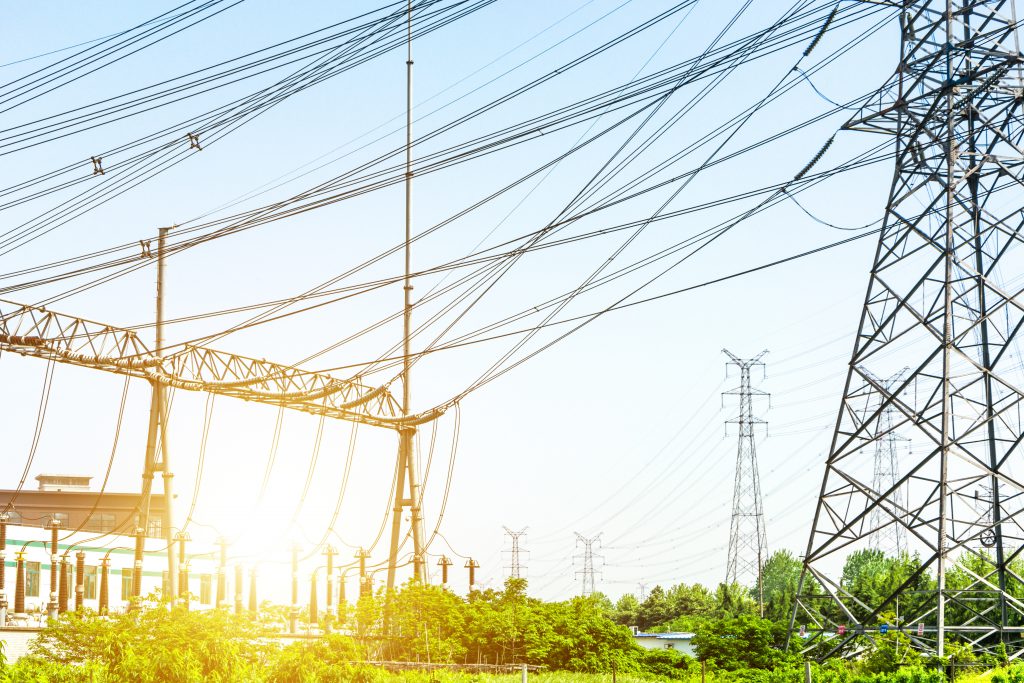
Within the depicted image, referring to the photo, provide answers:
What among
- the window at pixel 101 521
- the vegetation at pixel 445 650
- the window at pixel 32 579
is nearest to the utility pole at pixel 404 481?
the vegetation at pixel 445 650

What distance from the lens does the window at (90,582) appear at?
5822 cm

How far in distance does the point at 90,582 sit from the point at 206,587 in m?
10.9

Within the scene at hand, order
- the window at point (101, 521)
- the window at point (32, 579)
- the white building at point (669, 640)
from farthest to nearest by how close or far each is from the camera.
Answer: the window at point (101, 521)
the window at point (32, 579)
the white building at point (669, 640)

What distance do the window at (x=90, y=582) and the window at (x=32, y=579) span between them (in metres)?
4.07

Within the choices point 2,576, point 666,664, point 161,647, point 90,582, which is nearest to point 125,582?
point 90,582

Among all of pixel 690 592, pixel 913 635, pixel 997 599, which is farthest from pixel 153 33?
pixel 690 592

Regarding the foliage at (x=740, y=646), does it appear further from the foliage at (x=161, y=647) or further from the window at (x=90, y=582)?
the window at (x=90, y=582)

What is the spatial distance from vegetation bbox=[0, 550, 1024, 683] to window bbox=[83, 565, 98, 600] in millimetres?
34063

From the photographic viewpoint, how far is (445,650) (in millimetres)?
27641

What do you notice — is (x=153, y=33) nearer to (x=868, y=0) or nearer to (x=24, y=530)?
(x=868, y=0)

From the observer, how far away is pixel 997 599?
24.3 meters

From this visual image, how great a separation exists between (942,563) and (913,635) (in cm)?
195

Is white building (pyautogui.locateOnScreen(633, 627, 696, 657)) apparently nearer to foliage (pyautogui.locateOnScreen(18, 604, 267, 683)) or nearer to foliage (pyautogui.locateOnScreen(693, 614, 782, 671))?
foliage (pyautogui.locateOnScreen(693, 614, 782, 671))

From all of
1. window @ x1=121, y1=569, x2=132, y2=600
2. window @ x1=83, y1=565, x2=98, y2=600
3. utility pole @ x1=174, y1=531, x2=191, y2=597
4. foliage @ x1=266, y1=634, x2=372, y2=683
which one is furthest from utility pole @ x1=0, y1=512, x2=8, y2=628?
foliage @ x1=266, y1=634, x2=372, y2=683
